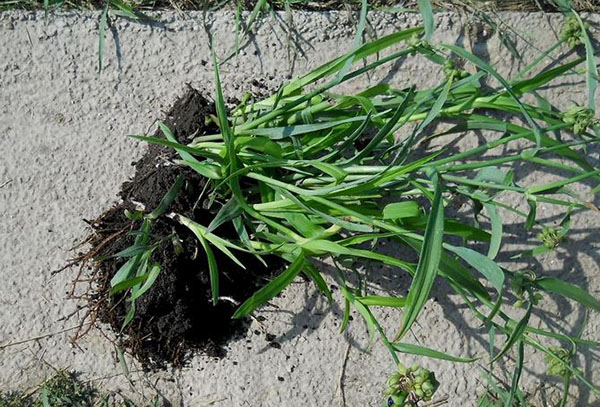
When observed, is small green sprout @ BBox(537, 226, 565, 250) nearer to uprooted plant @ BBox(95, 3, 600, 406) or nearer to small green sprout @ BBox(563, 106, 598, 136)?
uprooted plant @ BBox(95, 3, 600, 406)

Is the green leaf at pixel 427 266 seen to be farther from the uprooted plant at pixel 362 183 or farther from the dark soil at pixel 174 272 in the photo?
the dark soil at pixel 174 272

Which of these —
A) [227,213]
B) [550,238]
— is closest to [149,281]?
[227,213]

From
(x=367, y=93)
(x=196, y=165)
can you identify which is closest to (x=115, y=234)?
(x=196, y=165)

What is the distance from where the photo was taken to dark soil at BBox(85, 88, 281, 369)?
1168 millimetres

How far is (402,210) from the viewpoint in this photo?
0.94m

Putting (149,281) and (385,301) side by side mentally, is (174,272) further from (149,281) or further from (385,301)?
(385,301)

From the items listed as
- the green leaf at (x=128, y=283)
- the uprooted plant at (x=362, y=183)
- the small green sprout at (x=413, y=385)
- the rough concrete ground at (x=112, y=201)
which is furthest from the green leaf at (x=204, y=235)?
the small green sprout at (x=413, y=385)

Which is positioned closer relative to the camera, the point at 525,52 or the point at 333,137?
the point at 333,137

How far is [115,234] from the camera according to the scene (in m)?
1.18

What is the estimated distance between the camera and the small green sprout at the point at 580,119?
3.27ft

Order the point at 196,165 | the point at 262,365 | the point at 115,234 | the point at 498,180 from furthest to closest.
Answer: the point at 262,365
the point at 115,234
the point at 196,165
the point at 498,180

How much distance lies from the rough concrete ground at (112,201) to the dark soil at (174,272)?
6 cm

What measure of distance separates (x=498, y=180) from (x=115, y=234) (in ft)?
2.22

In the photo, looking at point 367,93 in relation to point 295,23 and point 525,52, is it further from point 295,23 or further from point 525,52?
point 525,52
